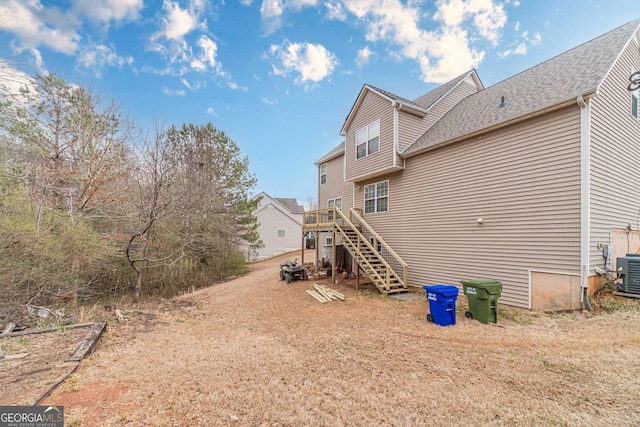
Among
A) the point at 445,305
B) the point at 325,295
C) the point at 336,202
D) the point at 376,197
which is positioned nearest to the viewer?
the point at 445,305

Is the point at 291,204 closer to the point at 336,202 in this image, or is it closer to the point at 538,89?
the point at 336,202

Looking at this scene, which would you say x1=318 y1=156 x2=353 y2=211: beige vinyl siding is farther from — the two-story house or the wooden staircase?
the two-story house

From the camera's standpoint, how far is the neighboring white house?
2616 centimetres

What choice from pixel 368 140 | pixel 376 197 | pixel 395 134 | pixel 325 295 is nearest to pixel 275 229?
pixel 376 197

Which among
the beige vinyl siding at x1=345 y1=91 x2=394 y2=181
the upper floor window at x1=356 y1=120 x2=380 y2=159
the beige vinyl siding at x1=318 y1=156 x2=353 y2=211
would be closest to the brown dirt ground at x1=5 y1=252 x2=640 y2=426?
the beige vinyl siding at x1=345 y1=91 x2=394 y2=181

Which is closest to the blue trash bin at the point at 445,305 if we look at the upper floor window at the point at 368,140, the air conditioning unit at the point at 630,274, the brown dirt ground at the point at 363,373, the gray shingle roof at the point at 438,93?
the brown dirt ground at the point at 363,373

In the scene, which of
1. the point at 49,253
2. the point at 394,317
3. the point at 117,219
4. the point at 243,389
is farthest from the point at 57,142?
the point at 394,317

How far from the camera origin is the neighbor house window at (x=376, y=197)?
35.4 ft

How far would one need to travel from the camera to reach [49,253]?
6316mm

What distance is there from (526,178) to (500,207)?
908 millimetres

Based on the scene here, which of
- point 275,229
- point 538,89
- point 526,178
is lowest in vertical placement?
point 275,229

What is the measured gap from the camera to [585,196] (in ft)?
18.6

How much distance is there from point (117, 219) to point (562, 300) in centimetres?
1319

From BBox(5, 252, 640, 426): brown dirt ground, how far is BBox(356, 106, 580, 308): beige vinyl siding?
1372 millimetres
